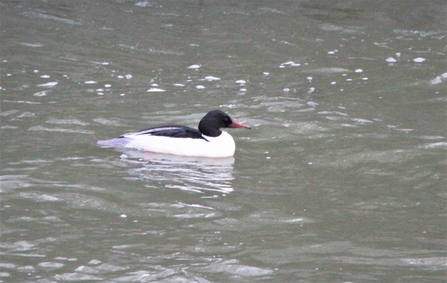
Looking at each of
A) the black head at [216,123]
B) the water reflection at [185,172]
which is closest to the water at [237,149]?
the water reflection at [185,172]

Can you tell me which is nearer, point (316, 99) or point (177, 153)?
point (177, 153)

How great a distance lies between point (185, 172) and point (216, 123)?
1.38m

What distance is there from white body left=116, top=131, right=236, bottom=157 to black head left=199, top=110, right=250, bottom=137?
0.28 m

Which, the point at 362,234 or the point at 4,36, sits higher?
the point at 4,36

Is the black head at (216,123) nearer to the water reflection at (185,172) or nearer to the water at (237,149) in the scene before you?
the water at (237,149)

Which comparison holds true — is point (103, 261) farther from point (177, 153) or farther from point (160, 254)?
point (177, 153)

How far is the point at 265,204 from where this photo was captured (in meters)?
7.94

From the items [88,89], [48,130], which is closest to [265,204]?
[48,130]

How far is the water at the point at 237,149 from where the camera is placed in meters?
6.62

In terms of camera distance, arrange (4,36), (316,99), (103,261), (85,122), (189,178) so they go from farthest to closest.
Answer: (4,36)
(316,99)
(85,122)
(189,178)
(103,261)

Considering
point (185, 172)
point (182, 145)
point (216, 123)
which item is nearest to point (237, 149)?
point (216, 123)

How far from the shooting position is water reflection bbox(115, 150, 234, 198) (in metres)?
8.55

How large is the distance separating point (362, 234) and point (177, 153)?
3604 mm

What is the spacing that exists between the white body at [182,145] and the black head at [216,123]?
11.1 inches
